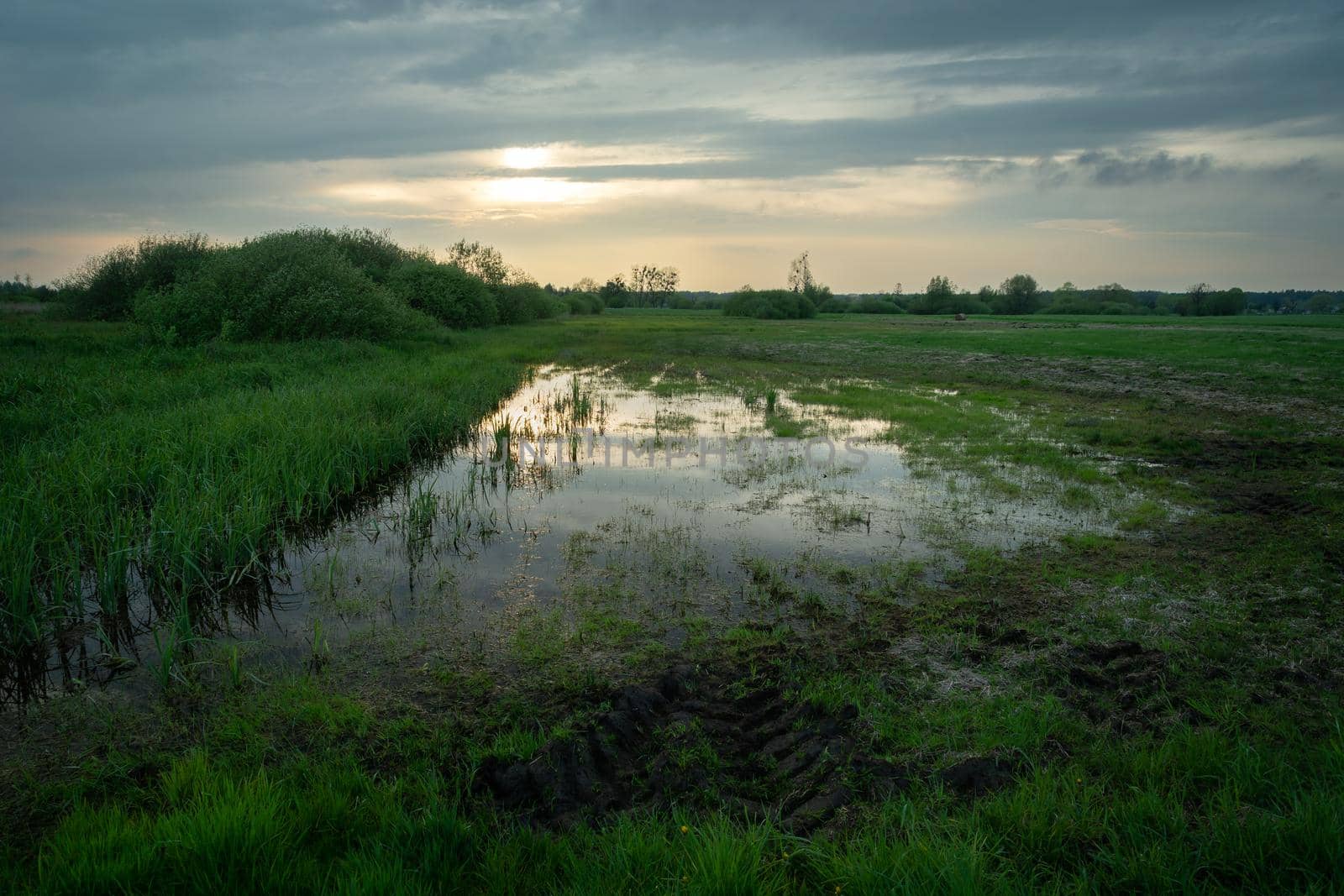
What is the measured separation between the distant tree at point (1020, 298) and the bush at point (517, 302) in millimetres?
68531

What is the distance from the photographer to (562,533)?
26.7 ft

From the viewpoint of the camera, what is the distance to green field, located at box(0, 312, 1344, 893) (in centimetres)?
294

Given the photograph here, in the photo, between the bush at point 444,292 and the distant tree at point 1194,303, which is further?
the distant tree at point 1194,303

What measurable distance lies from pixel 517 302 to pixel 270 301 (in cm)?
3342

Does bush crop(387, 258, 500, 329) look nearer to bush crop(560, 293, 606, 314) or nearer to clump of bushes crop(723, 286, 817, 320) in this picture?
bush crop(560, 293, 606, 314)

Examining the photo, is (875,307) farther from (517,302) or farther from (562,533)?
(562,533)

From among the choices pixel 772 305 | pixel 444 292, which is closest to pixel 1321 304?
pixel 772 305

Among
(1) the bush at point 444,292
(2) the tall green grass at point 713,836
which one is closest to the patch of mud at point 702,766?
(2) the tall green grass at point 713,836

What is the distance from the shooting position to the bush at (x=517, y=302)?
55688 mm

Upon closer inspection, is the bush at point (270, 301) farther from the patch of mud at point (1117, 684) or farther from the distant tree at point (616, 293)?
the distant tree at point (616, 293)

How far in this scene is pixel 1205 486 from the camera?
988cm

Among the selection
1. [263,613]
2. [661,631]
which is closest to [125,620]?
[263,613]

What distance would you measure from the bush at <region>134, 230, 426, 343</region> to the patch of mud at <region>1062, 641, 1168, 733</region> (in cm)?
2520

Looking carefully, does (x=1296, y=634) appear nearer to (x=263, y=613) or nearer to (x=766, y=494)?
(x=766, y=494)
